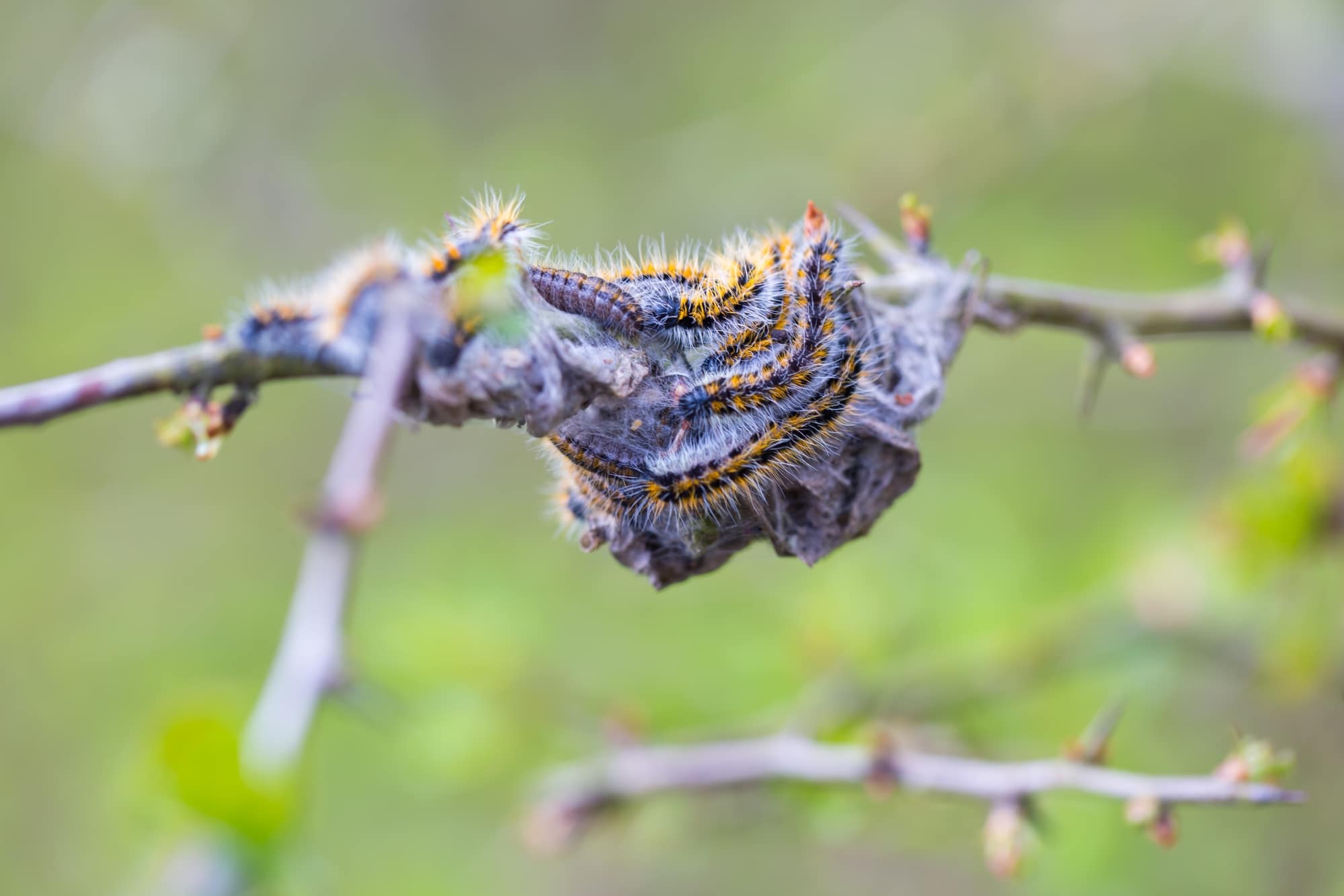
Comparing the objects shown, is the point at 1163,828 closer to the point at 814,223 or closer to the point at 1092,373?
the point at 1092,373

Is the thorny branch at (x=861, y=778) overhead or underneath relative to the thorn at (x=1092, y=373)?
underneath

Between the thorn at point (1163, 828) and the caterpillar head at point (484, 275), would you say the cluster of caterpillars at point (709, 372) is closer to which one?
the caterpillar head at point (484, 275)

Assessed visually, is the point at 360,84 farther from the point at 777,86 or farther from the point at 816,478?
the point at 816,478

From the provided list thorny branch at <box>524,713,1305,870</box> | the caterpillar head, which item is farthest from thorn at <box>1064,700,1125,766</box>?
the caterpillar head

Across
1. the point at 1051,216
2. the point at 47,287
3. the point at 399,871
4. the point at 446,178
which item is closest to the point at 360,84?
the point at 446,178

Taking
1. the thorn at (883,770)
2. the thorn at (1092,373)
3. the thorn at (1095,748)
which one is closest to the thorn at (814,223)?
the thorn at (1092,373)

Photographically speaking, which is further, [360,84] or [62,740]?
[360,84]
